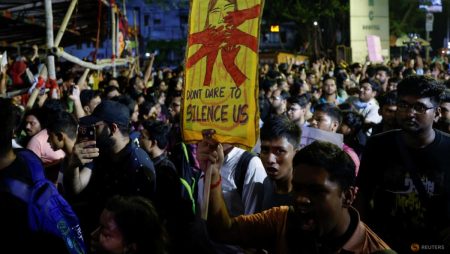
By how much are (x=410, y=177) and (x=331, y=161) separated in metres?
1.21

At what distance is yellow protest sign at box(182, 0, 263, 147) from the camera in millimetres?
2898

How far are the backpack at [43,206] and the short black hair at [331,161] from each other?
4.02ft

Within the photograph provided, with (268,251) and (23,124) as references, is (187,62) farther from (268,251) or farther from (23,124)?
(23,124)

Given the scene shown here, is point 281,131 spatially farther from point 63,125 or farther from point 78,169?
point 63,125

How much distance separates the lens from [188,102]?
10.6ft

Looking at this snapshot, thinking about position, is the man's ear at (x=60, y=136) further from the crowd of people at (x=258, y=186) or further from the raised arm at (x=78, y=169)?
the raised arm at (x=78, y=169)

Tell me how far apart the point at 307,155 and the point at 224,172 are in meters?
1.49

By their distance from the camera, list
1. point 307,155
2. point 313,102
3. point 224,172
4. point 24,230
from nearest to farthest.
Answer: point 307,155 < point 24,230 < point 224,172 < point 313,102

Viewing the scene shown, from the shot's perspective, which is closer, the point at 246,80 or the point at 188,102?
the point at 246,80

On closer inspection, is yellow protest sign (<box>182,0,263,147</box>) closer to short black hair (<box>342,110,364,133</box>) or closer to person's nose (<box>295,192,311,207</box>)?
person's nose (<box>295,192,311,207</box>)

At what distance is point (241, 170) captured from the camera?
3.95 metres

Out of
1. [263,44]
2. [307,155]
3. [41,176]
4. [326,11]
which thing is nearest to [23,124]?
[41,176]

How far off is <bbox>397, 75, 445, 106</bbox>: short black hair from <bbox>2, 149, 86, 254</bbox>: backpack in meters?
2.23

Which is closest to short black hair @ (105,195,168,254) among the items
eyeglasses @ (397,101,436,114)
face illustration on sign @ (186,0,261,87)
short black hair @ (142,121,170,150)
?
face illustration on sign @ (186,0,261,87)
